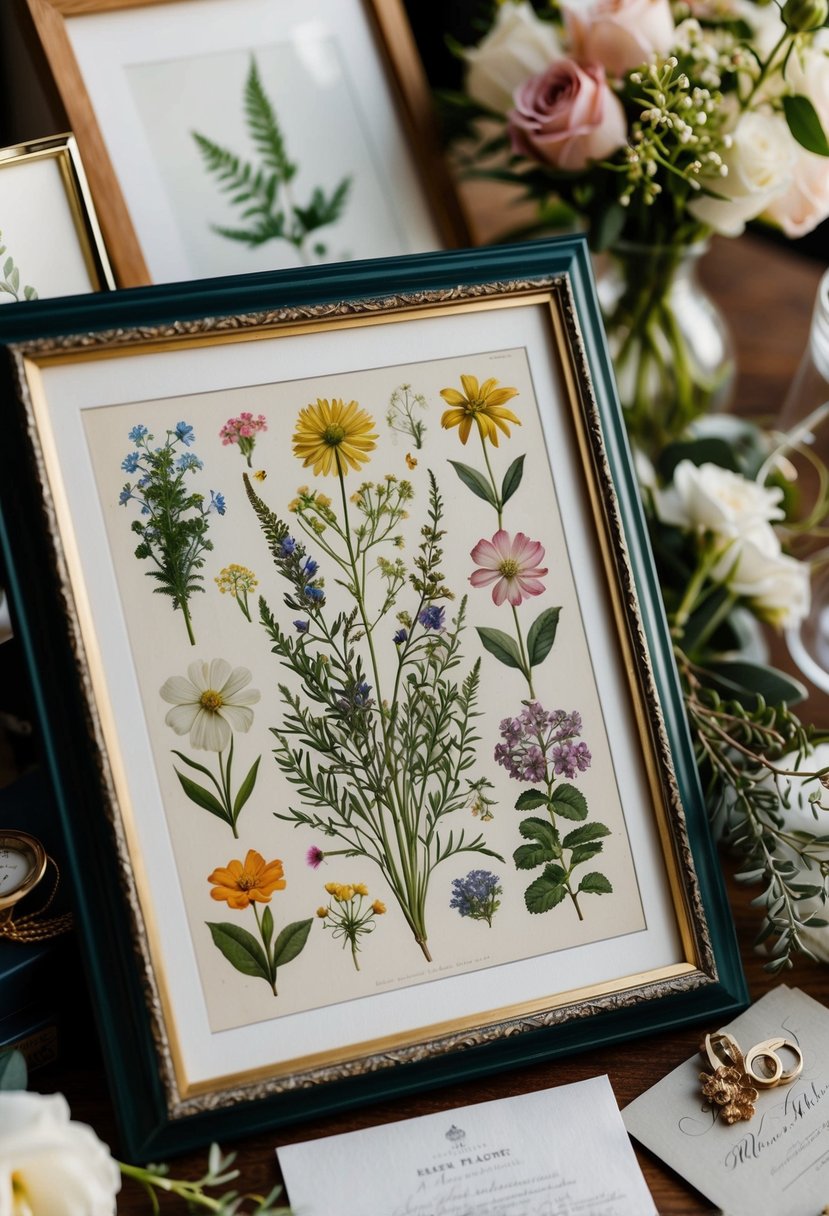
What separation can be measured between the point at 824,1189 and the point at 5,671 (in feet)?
2.23

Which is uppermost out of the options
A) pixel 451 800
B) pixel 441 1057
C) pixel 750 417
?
pixel 750 417

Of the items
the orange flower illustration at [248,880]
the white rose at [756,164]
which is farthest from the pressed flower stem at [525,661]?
the white rose at [756,164]

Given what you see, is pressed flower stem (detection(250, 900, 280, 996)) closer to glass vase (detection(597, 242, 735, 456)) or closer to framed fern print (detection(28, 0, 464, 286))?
framed fern print (detection(28, 0, 464, 286))

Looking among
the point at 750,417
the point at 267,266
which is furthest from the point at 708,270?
the point at 267,266

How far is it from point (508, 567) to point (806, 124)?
1.53 ft

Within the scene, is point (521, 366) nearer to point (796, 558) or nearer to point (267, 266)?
point (267, 266)

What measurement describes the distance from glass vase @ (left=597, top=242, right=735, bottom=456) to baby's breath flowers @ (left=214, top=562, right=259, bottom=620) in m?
0.51

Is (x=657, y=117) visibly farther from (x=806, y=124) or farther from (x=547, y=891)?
(x=547, y=891)

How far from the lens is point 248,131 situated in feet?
3.16

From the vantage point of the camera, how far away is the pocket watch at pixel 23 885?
720 mm

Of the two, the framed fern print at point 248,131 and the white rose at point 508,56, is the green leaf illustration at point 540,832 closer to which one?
the framed fern print at point 248,131

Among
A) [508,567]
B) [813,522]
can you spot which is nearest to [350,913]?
[508,567]

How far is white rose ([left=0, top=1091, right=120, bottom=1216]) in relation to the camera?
527 millimetres

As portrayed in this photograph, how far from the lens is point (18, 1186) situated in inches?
21.7
